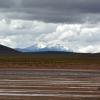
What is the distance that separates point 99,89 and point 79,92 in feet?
10.3

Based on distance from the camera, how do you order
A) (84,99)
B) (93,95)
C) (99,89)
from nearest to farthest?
1. (84,99)
2. (93,95)
3. (99,89)

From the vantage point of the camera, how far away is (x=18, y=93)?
29359mm

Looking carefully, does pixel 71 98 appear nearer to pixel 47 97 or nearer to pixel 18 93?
pixel 47 97

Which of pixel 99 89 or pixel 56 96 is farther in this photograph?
pixel 99 89

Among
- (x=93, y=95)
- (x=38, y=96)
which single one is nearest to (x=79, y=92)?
(x=93, y=95)

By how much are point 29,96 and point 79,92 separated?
4.11 metres

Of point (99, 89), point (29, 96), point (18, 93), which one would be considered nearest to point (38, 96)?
point (29, 96)

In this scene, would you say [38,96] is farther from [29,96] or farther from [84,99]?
[84,99]

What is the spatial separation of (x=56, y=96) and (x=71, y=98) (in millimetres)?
1229

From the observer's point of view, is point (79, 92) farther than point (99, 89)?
No

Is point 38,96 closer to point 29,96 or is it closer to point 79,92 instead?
point 29,96

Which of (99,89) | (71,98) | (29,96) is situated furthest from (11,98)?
(99,89)

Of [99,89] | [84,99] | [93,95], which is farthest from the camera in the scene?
[99,89]

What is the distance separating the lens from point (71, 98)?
87.6ft
